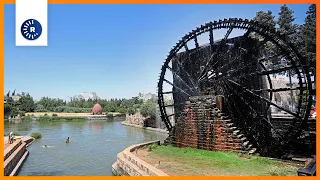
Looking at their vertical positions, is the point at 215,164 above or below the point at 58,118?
below

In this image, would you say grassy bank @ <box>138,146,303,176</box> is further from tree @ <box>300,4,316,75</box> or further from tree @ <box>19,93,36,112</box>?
tree @ <box>19,93,36,112</box>

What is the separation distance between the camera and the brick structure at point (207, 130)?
7711 mm

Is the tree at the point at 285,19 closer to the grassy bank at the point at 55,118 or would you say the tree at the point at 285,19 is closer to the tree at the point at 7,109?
the tree at the point at 7,109

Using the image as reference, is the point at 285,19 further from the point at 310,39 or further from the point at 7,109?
the point at 7,109

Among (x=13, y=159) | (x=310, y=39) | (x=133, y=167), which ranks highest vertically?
(x=310, y=39)

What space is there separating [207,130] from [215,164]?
1.82 metres

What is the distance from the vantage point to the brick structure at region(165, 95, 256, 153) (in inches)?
304

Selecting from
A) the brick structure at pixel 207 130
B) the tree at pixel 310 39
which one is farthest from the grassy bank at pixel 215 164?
the tree at pixel 310 39

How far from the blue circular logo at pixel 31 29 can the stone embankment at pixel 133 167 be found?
11.7 feet

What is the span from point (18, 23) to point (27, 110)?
3780cm

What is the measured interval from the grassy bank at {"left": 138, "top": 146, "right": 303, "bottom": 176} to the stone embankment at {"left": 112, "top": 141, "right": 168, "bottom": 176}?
0.31 meters

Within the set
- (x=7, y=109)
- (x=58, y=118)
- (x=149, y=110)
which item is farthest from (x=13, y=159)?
(x=58, y=118)

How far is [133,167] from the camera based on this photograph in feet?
22.9

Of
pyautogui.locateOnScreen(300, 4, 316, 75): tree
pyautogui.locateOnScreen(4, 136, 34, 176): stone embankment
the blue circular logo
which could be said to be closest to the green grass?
pyautogui.locateOnScreen(4, 136, 34, 176): stone embankment
